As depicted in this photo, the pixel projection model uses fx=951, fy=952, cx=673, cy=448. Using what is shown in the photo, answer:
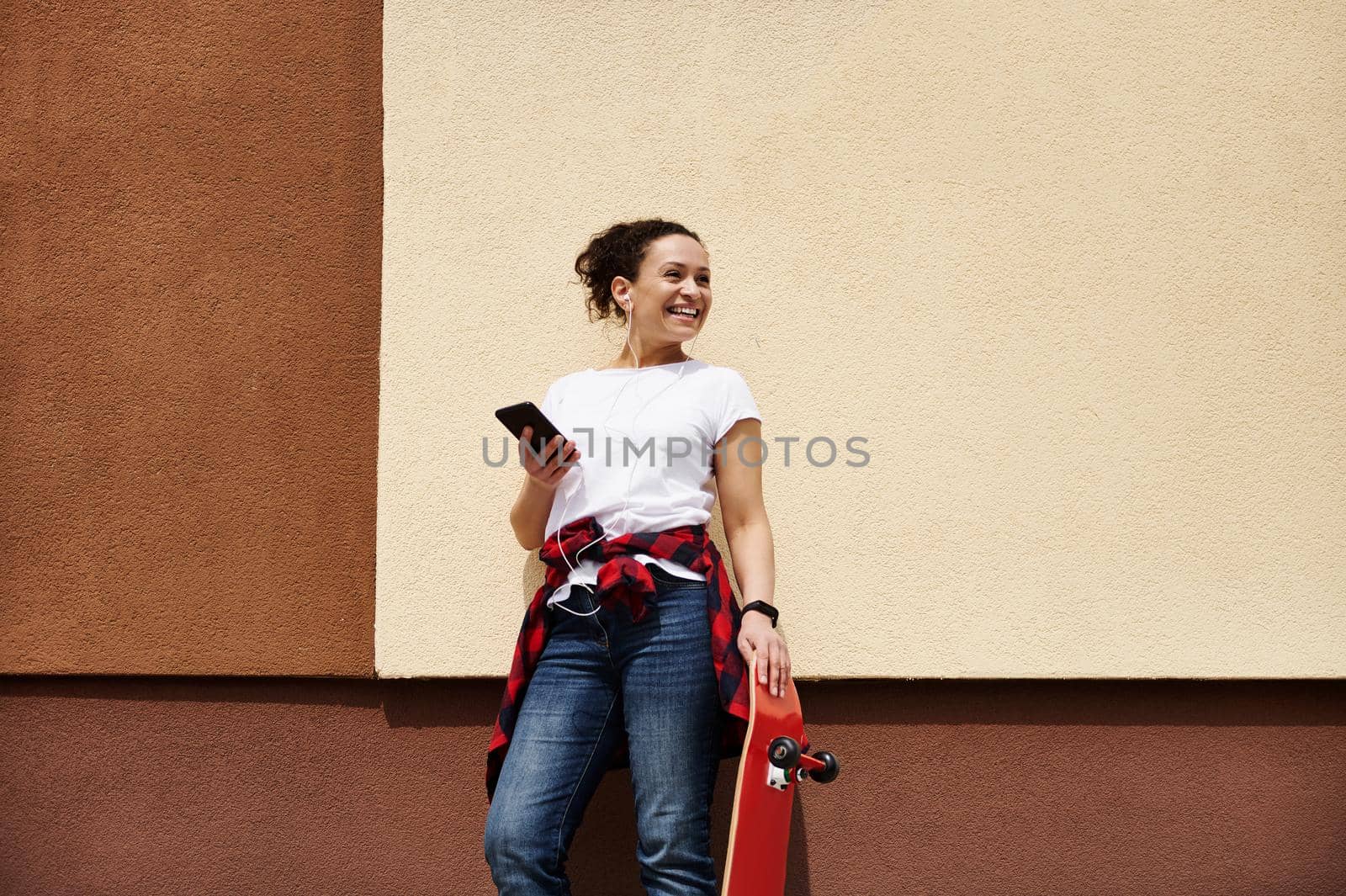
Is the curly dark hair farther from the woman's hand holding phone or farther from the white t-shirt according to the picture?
the woman's hand holding phone

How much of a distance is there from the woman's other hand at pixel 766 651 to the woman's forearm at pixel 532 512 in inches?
20.1

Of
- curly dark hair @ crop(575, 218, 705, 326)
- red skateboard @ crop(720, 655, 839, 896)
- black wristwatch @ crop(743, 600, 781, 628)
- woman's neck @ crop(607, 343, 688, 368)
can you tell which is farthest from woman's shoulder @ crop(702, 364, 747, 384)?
red skateboard @ crop(720, 655, 839, 896)

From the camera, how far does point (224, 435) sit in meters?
2.55

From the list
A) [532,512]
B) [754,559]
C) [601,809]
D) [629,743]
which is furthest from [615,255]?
[601,809]

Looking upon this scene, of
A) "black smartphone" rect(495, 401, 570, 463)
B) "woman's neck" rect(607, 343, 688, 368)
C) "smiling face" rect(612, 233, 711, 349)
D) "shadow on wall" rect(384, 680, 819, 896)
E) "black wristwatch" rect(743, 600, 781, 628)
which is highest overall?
"smiling face" rect(612, 233, 711, 349)

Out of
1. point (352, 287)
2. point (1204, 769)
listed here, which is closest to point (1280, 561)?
point (1204, 769)

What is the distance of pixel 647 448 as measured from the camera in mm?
2012

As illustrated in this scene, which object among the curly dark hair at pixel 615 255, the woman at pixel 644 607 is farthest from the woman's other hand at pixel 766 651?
the curly dark hair at pixel 615 255

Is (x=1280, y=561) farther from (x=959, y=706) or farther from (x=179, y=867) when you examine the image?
(x=179, y=867)

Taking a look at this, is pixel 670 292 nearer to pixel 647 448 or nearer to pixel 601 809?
pixel 647 448

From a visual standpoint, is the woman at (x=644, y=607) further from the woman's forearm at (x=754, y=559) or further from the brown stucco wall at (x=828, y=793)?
the brown stucco wall at (x=828, y=793)

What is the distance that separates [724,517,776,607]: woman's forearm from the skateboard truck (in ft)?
0.96

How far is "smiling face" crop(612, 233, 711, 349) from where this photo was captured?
2119mm

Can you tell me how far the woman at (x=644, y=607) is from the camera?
186 centimetres
